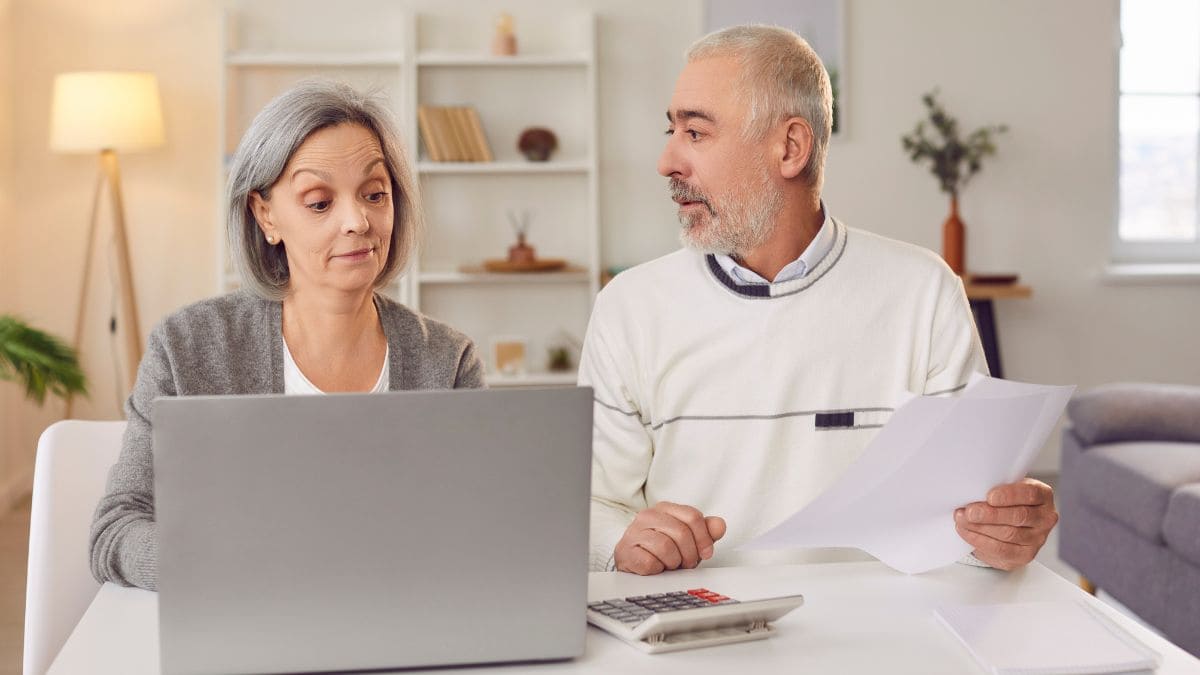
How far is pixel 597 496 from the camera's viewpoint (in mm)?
1758

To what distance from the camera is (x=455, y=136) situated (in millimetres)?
4883

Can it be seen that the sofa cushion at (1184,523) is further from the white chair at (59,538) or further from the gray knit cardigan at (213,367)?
the white chair at (59,538)

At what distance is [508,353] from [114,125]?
5.49ft

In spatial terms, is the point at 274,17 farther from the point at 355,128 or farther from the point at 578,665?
the point at 578,665

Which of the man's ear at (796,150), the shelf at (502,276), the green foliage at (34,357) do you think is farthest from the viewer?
the shelf at (502,276)

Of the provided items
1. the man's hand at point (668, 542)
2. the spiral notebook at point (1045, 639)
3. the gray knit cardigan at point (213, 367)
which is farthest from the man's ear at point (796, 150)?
the spiral notebook at point (1045, 639)

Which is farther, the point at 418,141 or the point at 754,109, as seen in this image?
the point at 418,141

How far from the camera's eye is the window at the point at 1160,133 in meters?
5.32

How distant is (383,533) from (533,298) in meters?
4.18

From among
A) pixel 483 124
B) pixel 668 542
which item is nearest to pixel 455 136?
pixel 483 124

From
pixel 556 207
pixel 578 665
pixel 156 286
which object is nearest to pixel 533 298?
pixel 556 207

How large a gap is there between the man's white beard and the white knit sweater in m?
0.05

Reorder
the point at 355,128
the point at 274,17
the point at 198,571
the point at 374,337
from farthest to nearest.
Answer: the point at 274,17
the point at 374,337
the point at 355,128
the point at 198,571

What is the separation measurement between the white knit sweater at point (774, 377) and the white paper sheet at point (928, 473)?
41 centimetres
